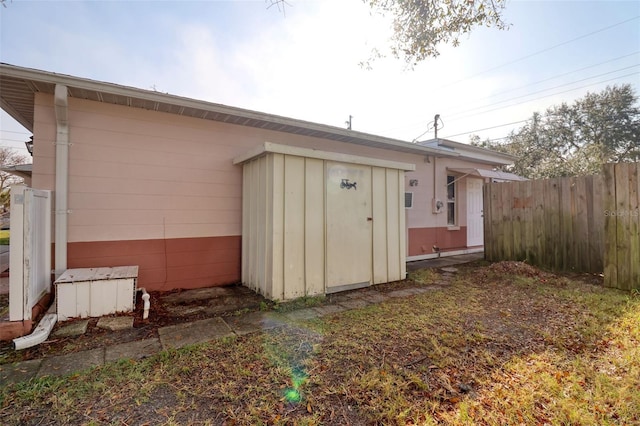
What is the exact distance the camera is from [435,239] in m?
7.90

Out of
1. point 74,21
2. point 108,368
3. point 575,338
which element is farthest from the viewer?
point 74,21

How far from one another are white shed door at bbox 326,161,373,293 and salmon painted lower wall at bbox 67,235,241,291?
1.73 m

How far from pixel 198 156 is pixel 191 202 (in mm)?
759

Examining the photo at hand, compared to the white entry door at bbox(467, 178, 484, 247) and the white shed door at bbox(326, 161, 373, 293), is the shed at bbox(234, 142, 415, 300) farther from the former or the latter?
the white entry door at bbox(467, 178, 484, 247)

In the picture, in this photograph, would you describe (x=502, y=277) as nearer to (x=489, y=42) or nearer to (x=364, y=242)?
(x=364, y=242)

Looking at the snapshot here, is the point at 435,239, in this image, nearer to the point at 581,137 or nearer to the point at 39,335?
the point at 39,335

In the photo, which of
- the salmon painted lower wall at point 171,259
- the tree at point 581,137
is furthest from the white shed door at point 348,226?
the tree at point 581,137

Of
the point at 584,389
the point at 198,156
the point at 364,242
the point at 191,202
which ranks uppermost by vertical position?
the point at 198,156

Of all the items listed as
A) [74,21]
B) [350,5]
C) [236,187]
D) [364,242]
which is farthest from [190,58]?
[364,242]

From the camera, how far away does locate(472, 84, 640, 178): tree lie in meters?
19.3

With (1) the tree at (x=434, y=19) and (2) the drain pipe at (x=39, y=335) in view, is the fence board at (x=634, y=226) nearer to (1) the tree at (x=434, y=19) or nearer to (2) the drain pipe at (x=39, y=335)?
(1) the tree at (x=434, y=19)

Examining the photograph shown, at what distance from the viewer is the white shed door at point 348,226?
14.9 feet

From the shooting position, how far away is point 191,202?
4.68m

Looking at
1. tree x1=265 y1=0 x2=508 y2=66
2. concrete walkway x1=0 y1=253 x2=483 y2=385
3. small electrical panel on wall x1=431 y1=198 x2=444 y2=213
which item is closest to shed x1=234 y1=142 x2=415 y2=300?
concrete walkway x1=0 y1=253 x2=483 y2=385
